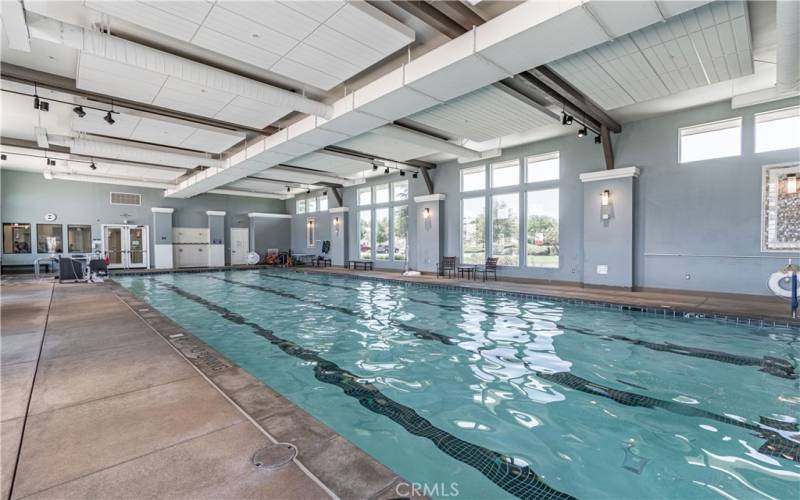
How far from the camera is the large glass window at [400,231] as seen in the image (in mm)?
12484

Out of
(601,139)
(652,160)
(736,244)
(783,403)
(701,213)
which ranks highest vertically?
(601,139)

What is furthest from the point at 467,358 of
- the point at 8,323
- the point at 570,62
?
the point at 8,323

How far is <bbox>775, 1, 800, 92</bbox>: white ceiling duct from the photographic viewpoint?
9.70 ft

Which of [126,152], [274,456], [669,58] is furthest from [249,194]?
[274,456]

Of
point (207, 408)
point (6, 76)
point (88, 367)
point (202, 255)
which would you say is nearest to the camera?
point (207, 408)

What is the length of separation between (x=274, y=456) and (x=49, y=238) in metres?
16.8

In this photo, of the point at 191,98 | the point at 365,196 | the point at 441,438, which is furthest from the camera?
the point at 365,196

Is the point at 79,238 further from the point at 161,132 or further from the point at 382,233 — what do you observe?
the point at 382,233

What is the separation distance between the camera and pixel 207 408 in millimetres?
2119

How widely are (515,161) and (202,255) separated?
14224 millimetres

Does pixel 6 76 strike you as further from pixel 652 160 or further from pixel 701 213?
pixel 701 213

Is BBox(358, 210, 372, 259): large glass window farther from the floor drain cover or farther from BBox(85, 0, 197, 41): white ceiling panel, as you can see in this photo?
the floor drain cover

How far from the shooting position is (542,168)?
→ 893 centimetres

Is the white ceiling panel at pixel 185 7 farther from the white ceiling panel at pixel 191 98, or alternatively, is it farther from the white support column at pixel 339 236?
the white support column at pixel 339 236
